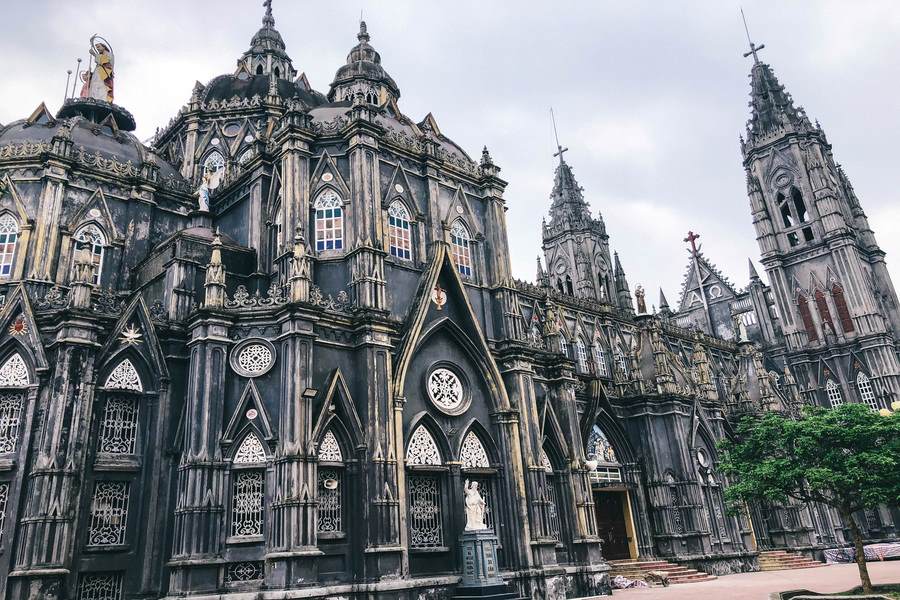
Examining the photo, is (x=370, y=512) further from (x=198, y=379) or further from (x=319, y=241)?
(x=319, y=241)

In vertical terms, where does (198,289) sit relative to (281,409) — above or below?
above

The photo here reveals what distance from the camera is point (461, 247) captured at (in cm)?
2745

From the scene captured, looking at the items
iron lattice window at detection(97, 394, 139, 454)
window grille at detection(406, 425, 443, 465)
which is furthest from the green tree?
iron lattice window at detection(97, 394, 139, 454)

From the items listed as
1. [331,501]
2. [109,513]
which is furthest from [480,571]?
[109,513]

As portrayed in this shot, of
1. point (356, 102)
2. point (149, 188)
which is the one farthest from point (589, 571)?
point (149, 188)

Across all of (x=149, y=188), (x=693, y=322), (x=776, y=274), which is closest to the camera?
(x=149, y=188)

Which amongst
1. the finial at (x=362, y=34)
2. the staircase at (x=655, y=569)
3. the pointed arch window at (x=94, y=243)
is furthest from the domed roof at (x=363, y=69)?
the staircase at (x=655, y=569)

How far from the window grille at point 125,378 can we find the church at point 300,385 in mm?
83

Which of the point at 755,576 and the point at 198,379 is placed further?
the point at 755,576

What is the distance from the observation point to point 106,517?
1945 cm

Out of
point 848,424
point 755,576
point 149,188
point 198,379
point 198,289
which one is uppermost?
point 149,188

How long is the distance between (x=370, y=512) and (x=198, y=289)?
9.95 m

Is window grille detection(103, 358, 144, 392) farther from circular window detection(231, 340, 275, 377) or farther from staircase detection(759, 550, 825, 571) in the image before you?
staircase detection(759, 550, 825, 571)

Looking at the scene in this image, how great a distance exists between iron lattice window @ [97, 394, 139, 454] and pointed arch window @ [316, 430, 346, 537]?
Answer: 18.6 feet
